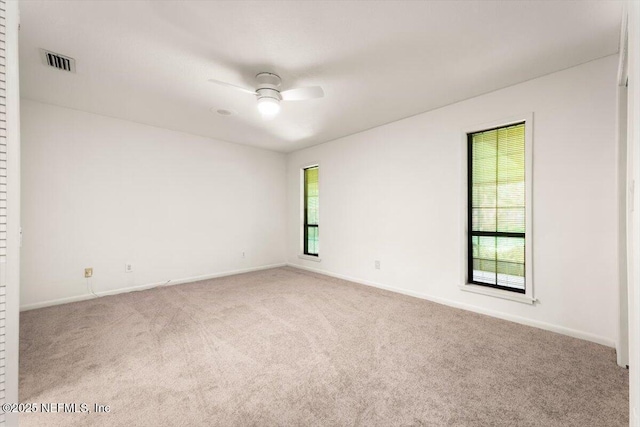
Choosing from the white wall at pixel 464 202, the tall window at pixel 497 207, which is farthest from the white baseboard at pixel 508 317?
the tall window at pixel 497 207

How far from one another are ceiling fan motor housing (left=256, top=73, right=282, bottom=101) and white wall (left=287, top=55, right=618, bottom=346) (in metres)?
2.12

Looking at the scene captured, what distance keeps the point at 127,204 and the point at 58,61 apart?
2.11 metres

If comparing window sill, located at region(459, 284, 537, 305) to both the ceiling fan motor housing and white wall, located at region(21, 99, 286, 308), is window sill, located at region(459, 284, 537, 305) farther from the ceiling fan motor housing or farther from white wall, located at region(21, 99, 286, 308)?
white wall, located at region(21, 99, 286, 308)

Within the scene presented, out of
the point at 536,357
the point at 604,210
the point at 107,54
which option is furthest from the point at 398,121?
the point at 107,54

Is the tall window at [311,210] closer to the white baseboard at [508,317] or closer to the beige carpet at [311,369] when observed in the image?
the white baseboard at [508,317]

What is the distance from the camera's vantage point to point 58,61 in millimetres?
2492

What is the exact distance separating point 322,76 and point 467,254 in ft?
8.85

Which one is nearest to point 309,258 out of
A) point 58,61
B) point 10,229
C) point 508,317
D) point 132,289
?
point 132,289

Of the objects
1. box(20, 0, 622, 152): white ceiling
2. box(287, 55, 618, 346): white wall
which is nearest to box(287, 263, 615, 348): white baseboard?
box(287, 55, 618, 346): white wall

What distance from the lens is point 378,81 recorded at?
2879 mm

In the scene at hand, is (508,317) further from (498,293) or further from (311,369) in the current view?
(311,369)

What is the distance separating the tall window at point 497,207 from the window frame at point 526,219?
0.03 metres

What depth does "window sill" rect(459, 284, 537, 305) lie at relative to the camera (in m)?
2.85

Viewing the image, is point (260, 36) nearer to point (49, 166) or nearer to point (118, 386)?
point (118, 386)
